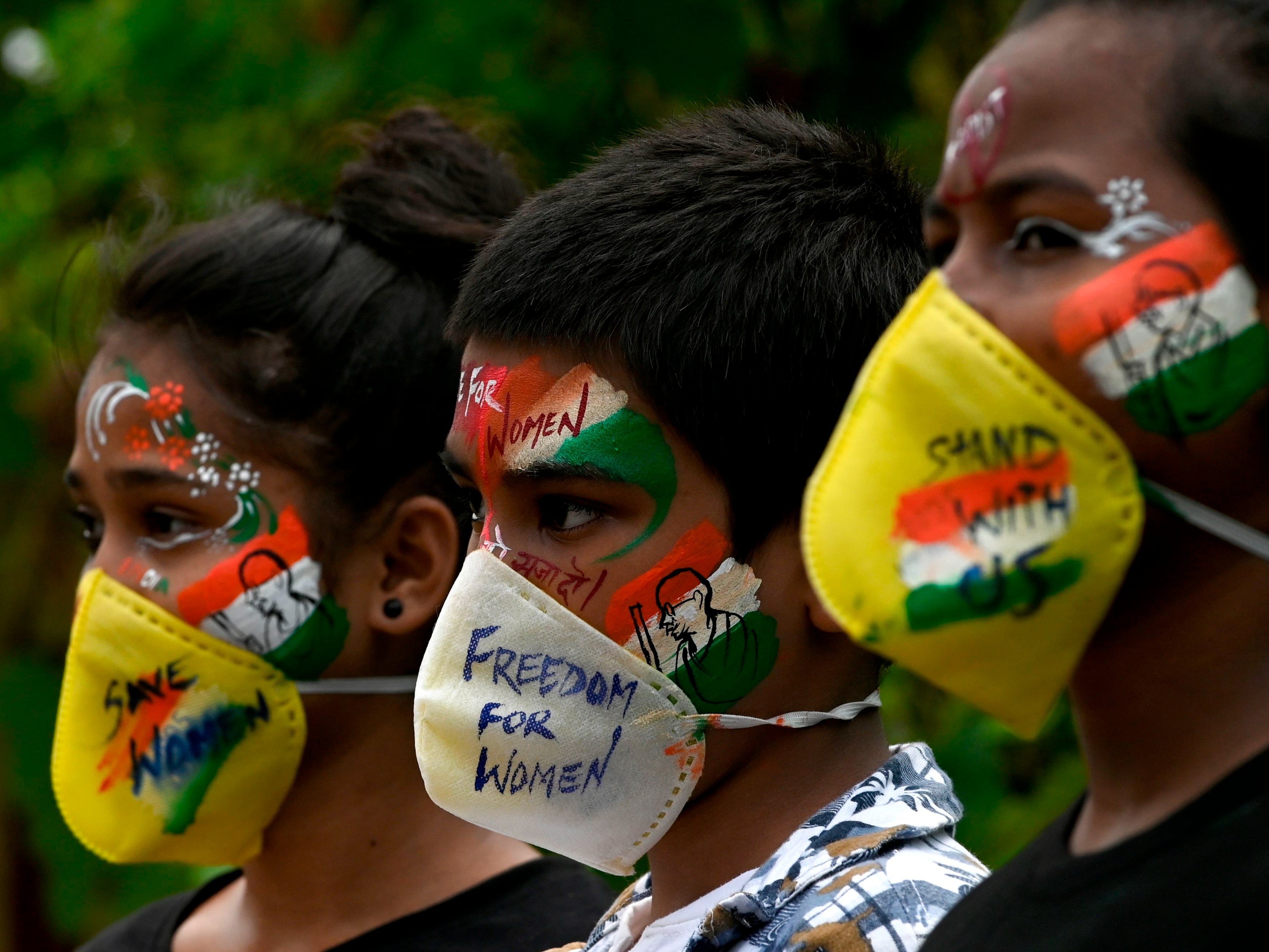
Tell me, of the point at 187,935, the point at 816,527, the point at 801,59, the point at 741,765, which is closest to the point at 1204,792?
the point at 816,527

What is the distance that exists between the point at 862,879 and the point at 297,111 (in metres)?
3.32

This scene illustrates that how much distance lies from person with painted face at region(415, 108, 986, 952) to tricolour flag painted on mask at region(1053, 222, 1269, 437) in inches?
31.9

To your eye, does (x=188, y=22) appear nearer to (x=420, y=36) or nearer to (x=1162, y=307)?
(x=420, y=36)

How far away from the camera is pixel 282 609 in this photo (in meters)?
3.28

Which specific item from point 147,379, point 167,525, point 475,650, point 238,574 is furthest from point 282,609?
point 475,650

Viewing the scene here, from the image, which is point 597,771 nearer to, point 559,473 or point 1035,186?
point 559,473

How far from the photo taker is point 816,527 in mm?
1768

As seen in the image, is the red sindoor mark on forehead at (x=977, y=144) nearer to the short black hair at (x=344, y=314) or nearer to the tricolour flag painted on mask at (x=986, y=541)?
the tricolour flag painted on mask at (x=986, y=541)

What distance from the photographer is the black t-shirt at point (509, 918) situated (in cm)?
311

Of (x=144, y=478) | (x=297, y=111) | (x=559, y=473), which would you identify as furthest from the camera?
(x=297, y=111)

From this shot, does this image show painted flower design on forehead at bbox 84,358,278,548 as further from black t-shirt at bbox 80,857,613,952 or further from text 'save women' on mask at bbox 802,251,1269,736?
text 'save women' on mask at bbox 802,251,1269,736

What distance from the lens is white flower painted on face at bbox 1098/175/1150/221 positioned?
1688 millimetres

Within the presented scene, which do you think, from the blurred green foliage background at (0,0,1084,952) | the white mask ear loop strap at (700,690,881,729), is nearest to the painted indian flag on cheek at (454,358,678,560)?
the white mask ear loop strap at (700,690,881,729)

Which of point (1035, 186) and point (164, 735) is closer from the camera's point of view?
point (1035, 186)
